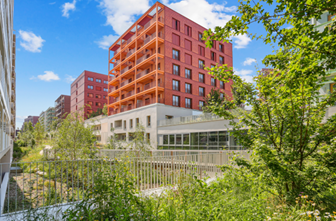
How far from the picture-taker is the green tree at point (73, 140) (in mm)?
10594

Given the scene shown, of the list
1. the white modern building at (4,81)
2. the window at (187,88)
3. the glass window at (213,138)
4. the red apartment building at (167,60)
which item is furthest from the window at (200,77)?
the white modern building at (4,81)

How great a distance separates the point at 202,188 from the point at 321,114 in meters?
3.37

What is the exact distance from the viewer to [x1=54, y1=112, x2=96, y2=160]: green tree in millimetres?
10594

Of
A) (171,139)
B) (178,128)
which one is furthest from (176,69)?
(171,139)

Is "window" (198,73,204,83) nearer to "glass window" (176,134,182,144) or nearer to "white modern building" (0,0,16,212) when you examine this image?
"glass window" (176,134,182,144)

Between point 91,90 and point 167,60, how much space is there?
44858 millimetres

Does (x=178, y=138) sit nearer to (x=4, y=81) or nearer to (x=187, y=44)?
(x=187, y=44)

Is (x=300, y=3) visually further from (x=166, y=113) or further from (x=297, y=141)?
(x=166, y=113)

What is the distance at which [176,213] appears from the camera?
13.5 ft

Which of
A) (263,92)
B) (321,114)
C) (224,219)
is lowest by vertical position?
(224,219)

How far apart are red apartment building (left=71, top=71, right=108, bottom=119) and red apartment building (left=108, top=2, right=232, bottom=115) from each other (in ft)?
105

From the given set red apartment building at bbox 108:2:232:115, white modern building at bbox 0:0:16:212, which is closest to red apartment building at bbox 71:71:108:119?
red apartment building at bbox 108:2:232:115

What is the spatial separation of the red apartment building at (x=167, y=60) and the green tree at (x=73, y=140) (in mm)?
20123

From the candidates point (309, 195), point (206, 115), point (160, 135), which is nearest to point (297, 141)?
point (309, 195)
